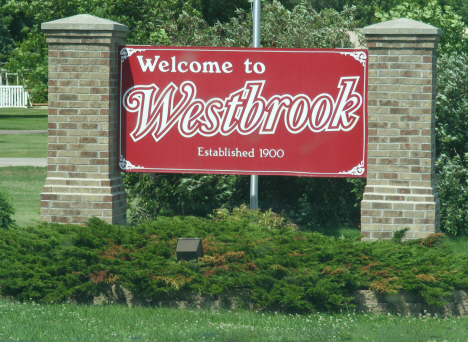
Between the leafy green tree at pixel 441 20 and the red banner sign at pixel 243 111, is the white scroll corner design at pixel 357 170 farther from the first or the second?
the leafy green tree at pixel 441 20

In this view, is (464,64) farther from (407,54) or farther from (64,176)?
(64,176)

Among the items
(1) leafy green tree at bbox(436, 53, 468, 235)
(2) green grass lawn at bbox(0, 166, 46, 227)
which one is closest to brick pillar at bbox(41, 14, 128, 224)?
(2) green grass lawn at bbox(0, 166, 46, 227)

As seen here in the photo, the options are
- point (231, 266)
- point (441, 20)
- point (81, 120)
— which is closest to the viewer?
point (231, 266)

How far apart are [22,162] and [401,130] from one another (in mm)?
15728

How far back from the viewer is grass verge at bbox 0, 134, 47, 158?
24644 millimetres

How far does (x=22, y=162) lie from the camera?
21250mm

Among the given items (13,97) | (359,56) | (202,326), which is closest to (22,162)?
(359,56)

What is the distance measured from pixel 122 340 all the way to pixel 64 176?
13.6 ft

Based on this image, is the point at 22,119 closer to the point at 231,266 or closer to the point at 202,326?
the point at 231,266

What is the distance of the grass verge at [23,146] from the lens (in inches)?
970

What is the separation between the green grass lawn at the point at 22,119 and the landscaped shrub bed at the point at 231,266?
107ft

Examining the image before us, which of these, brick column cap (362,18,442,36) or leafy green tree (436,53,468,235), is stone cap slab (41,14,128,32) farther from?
leafy green tree (436,53,468,235)

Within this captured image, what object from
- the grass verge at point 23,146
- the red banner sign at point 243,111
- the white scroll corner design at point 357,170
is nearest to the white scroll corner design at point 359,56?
the red banner sign at point 243,111

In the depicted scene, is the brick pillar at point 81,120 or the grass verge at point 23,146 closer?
the brick pillar at point 81,120
